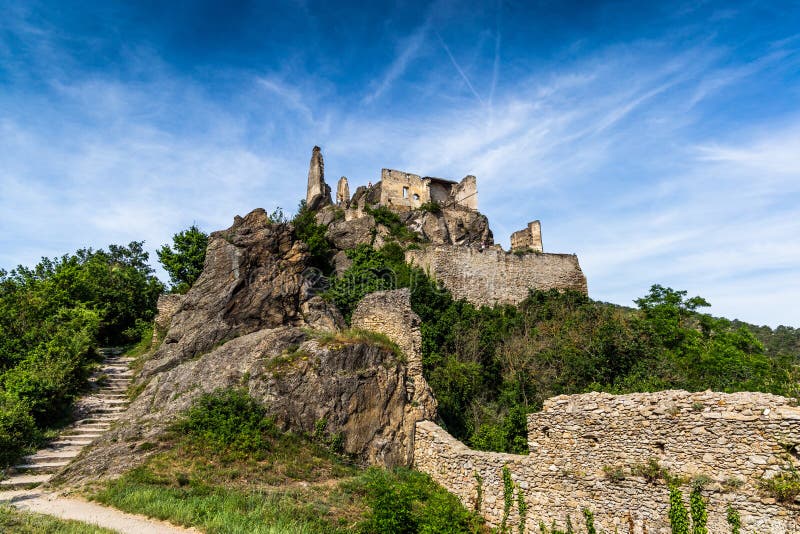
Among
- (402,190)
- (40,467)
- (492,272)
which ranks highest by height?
(402,190)

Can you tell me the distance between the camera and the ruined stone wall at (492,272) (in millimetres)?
27781

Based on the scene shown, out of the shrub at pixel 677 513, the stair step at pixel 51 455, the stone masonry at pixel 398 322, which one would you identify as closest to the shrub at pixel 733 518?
the shrub at pixel 677 513

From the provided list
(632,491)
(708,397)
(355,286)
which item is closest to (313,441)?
(632,491)

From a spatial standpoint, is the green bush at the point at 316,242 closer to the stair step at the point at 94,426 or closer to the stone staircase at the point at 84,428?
the stone staircase at the point at 84,428

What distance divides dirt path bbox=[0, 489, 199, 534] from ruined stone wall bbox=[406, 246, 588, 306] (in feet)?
66.5

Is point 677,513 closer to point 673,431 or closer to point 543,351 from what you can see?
point 673,431

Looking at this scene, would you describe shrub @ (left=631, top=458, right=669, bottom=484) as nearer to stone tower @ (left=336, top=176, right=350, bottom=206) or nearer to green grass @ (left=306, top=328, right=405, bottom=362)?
green grass @ (left=306, top=328, right=405, bottom=362)

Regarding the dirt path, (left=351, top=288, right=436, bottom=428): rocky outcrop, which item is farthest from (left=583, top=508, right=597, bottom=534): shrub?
the dirt path

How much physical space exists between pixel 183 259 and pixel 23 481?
19070 millimetres

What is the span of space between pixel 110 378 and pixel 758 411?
21541 millimetres

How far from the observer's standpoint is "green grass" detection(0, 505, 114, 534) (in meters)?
7.30

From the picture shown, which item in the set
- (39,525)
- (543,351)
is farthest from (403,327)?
Answer: (39,525)

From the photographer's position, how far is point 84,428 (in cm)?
1448

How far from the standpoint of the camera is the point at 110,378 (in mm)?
18594
